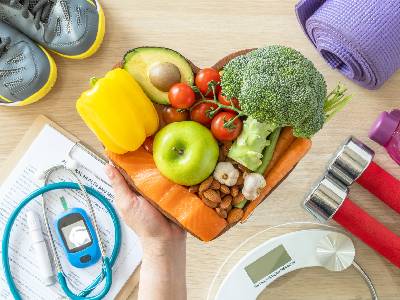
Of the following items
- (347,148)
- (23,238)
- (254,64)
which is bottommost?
(23,238)

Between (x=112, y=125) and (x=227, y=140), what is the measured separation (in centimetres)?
15

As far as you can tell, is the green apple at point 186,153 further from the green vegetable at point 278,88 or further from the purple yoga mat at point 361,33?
the purple yoga mat at point 361,33

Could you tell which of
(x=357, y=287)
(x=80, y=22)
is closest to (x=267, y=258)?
(x=357, y=287)

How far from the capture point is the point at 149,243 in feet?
2.74

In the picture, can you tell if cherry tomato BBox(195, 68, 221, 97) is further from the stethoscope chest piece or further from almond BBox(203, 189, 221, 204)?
the stethoscope chest piece

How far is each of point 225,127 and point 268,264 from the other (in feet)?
0.87

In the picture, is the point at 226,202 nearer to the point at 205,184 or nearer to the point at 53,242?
the point at 205,184

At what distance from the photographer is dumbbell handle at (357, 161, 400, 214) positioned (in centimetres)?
87

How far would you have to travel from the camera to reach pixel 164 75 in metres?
0.74

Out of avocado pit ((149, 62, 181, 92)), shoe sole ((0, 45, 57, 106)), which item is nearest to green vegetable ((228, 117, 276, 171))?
avocado pit ((149, 62, 181, 92))

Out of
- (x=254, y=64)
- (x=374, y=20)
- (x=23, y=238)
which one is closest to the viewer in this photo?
(x=254, y=64)

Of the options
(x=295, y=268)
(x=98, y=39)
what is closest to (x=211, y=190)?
(x=295, y=268)

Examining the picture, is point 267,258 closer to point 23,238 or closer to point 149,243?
point 149,243

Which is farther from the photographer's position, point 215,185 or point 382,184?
point 382,184
